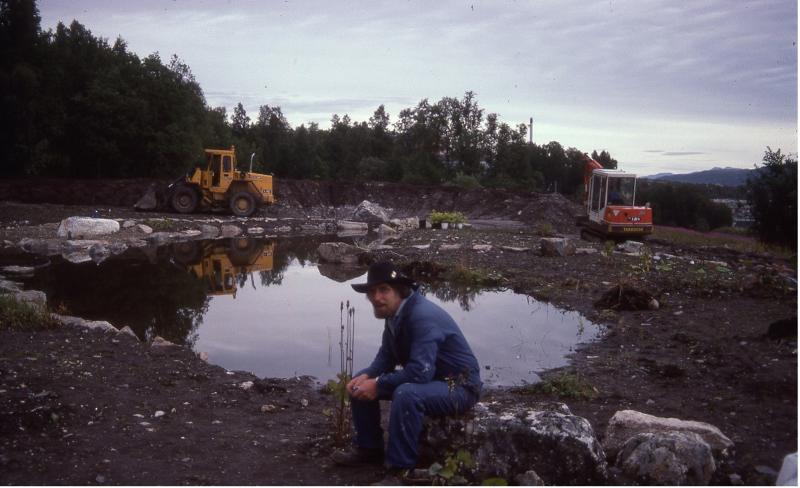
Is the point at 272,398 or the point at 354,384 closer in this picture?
the point at 354,384

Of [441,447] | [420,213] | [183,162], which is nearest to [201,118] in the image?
[183,162]

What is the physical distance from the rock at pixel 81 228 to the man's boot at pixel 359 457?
16.5 metres

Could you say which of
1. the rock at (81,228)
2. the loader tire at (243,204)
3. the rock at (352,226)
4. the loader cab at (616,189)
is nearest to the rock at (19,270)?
the rock at (81,228)

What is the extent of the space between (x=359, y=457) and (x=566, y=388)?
2540 mm

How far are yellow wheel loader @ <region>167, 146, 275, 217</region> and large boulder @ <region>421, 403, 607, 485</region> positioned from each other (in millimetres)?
22300

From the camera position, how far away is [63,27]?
35.2m

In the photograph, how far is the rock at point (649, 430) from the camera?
4055 millimetres

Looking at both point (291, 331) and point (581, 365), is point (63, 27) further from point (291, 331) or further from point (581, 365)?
point (581, 365)

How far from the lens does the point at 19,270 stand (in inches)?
516

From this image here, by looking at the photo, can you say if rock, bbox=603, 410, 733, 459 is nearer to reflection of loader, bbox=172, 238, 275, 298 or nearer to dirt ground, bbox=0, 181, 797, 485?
dirt ground, bbox=0, 181, 797, 485

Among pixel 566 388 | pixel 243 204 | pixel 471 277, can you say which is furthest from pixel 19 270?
pixel 243 204

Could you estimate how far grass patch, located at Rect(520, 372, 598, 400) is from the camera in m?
5.82

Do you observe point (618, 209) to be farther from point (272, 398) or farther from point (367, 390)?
point (367, 390)

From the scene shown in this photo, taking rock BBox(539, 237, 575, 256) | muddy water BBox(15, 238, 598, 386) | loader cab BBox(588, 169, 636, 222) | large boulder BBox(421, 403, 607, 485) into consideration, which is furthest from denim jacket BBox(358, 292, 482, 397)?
loader cab BBox(588, 169, 636, 222)
